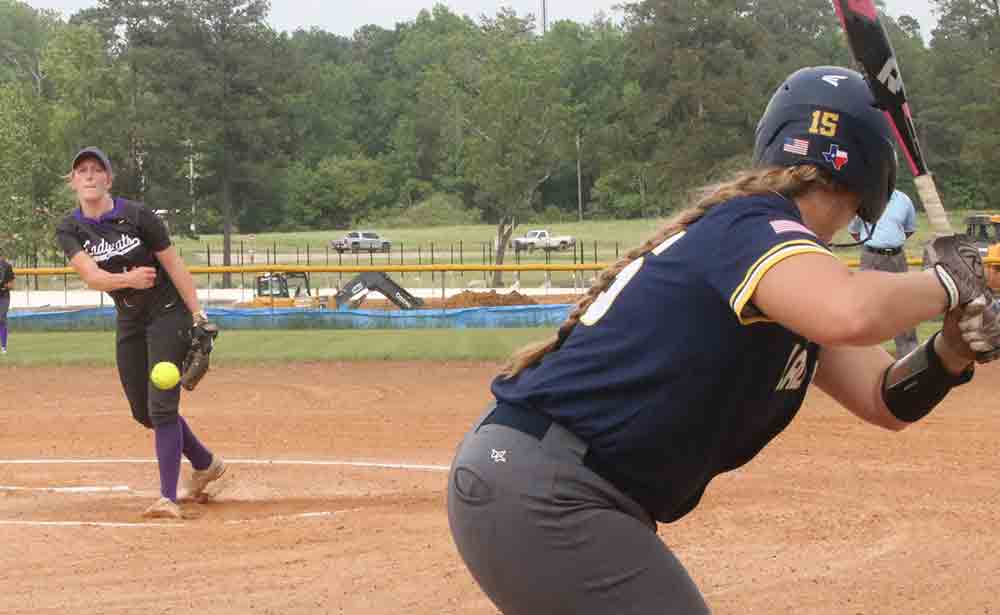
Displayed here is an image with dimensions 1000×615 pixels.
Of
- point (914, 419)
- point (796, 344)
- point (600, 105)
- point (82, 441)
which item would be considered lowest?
point (82, 441)

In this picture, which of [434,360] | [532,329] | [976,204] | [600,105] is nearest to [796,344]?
[434,360]

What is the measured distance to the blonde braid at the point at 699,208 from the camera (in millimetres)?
2768

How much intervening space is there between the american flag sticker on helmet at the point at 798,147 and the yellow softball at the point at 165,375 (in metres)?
5.16

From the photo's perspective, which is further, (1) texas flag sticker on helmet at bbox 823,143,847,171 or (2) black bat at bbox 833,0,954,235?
(2) black bat at bbox 833,0,954,235

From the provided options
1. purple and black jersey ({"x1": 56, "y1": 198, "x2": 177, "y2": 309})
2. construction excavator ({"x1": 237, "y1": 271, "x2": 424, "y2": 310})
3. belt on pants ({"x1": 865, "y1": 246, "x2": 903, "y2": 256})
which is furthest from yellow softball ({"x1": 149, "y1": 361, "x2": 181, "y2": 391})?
construction excavator ({"x1": 237, "y1": 271, "x2": 424, "y2": 310})

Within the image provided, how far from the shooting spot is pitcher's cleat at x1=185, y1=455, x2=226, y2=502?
809 cm

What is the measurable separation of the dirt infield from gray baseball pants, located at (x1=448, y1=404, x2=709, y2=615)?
2824 millimetres

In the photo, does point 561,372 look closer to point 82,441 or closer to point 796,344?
point 796,344

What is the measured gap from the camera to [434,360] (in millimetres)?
15812

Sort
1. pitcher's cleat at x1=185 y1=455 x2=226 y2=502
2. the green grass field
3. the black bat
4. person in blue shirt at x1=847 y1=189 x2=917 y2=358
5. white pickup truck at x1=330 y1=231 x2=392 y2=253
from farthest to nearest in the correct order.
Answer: white pickup truck at x1=330 y1=231 x2=392 y2=253
the green grass field
person in blue shirt at x1=847 y1=189 x2=917 y2=358
pitcher's cleat at x1=185 y1=455 x2=226 y2=502
the black bat

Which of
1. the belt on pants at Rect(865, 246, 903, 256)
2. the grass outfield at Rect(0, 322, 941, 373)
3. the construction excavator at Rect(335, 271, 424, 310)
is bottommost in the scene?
the grass outfield at Rect(0, 322, 941, 373)

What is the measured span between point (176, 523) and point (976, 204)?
6076 cm

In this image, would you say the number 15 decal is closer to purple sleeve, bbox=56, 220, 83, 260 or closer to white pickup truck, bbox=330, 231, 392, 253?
purple sleeve, bbox=56, 220, 83, 260

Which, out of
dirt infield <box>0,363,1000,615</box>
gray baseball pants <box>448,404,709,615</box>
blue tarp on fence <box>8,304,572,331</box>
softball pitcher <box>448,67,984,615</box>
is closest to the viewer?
softball pitcher <box>448,67,984,615</box>
